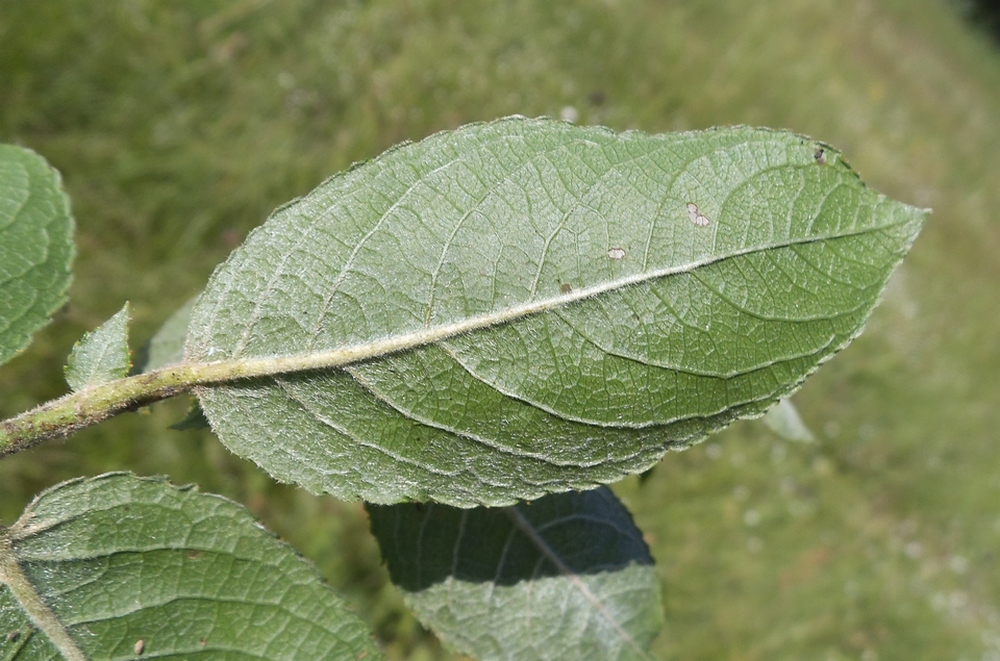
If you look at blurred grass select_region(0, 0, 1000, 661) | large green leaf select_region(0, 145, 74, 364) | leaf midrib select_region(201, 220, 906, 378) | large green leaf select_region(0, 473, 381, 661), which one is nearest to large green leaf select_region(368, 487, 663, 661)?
large green leaf select_region(0, 473, 381, 661)

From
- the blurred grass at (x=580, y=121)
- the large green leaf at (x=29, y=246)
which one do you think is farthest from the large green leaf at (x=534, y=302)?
the blurred grass at (x=580, y=121)

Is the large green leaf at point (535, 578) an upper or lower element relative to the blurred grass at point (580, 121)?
lower

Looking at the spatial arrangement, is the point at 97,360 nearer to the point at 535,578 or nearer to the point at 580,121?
the point at 535,578

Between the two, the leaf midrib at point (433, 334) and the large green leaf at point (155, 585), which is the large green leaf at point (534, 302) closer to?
the leaf midrib at point (433, 334)

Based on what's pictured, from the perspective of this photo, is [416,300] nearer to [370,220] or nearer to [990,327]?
[370,220]

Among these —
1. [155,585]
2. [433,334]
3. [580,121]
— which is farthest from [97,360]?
[580,121]

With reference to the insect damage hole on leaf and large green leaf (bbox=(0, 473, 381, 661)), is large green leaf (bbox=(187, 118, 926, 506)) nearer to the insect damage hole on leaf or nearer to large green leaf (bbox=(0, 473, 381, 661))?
the insect damage hole on leaf
